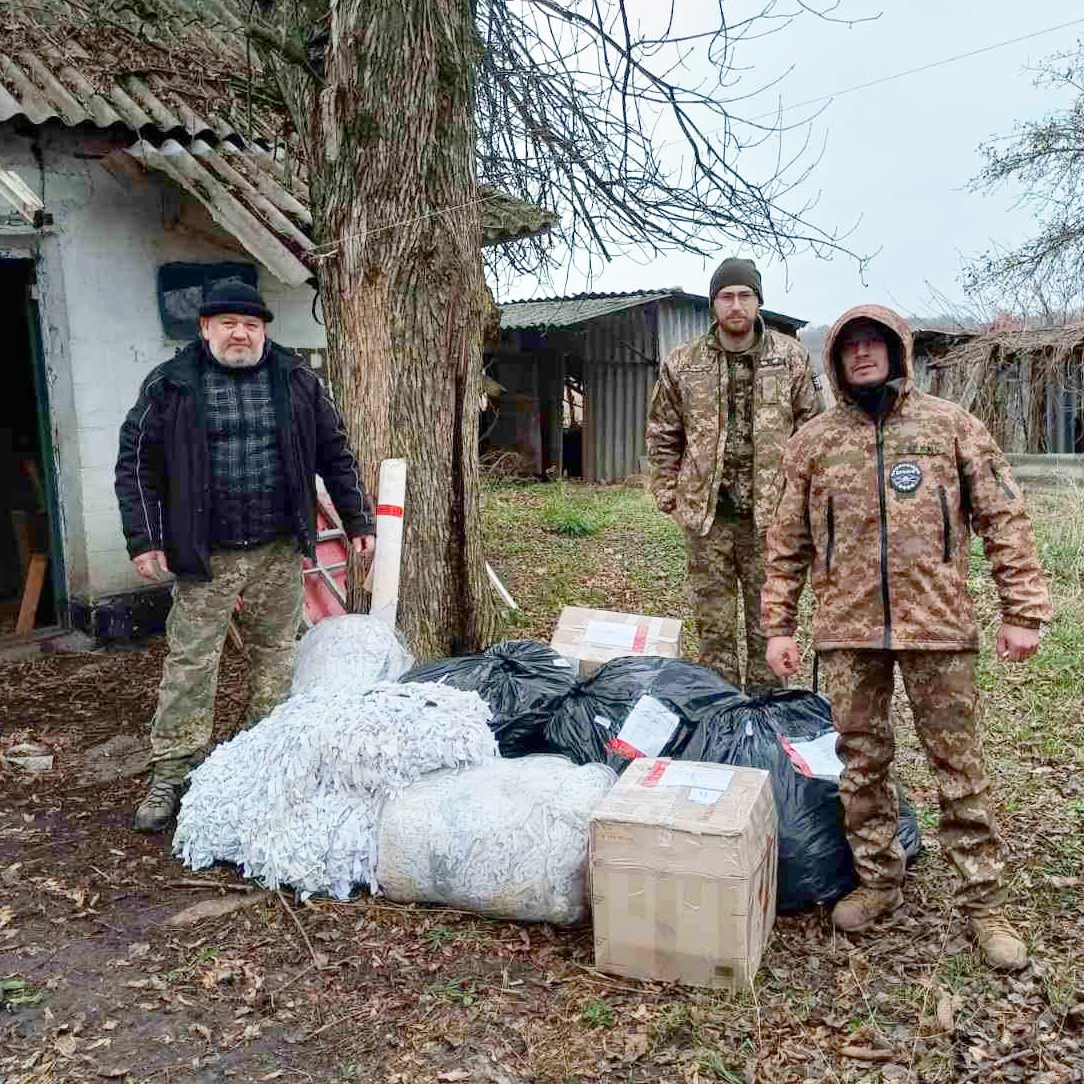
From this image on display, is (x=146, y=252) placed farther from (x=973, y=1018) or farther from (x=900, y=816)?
(x=973, y=1018)

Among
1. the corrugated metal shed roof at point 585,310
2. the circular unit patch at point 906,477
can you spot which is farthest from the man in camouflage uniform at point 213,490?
the corrugated metal shed roof at point 585,310

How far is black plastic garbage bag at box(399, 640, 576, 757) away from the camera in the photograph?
3.75 meters

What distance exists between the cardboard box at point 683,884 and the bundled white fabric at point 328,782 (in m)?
0.72

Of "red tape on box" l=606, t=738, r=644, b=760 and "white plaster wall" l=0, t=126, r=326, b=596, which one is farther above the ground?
"white plaster wall" l=0, t=126, r=326, b=596

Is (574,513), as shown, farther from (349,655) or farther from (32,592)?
(349,655)

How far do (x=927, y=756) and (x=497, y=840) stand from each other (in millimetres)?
1290

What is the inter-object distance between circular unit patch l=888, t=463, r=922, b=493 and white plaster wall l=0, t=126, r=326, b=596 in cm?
482

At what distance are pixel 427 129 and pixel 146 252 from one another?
7.76 feet

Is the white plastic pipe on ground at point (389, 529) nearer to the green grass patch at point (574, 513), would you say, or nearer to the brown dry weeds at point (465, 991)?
the brown dry weeds at point (465, 991)

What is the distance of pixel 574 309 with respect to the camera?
16.0 meters

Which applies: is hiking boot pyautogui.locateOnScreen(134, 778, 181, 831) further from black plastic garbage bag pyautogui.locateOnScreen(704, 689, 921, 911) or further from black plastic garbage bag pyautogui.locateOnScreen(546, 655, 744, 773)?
black plastic garbage bag pyautogui.locateOnScreen(704, 689, 921, 911)

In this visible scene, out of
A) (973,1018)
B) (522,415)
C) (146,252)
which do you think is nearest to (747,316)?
(973,1018)

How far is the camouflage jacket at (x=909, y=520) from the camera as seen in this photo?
2775 millimetres

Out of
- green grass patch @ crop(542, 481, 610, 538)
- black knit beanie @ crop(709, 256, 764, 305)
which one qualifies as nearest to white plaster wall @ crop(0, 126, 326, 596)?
black knit beanie @ crop(709, 256, 764, 305)
